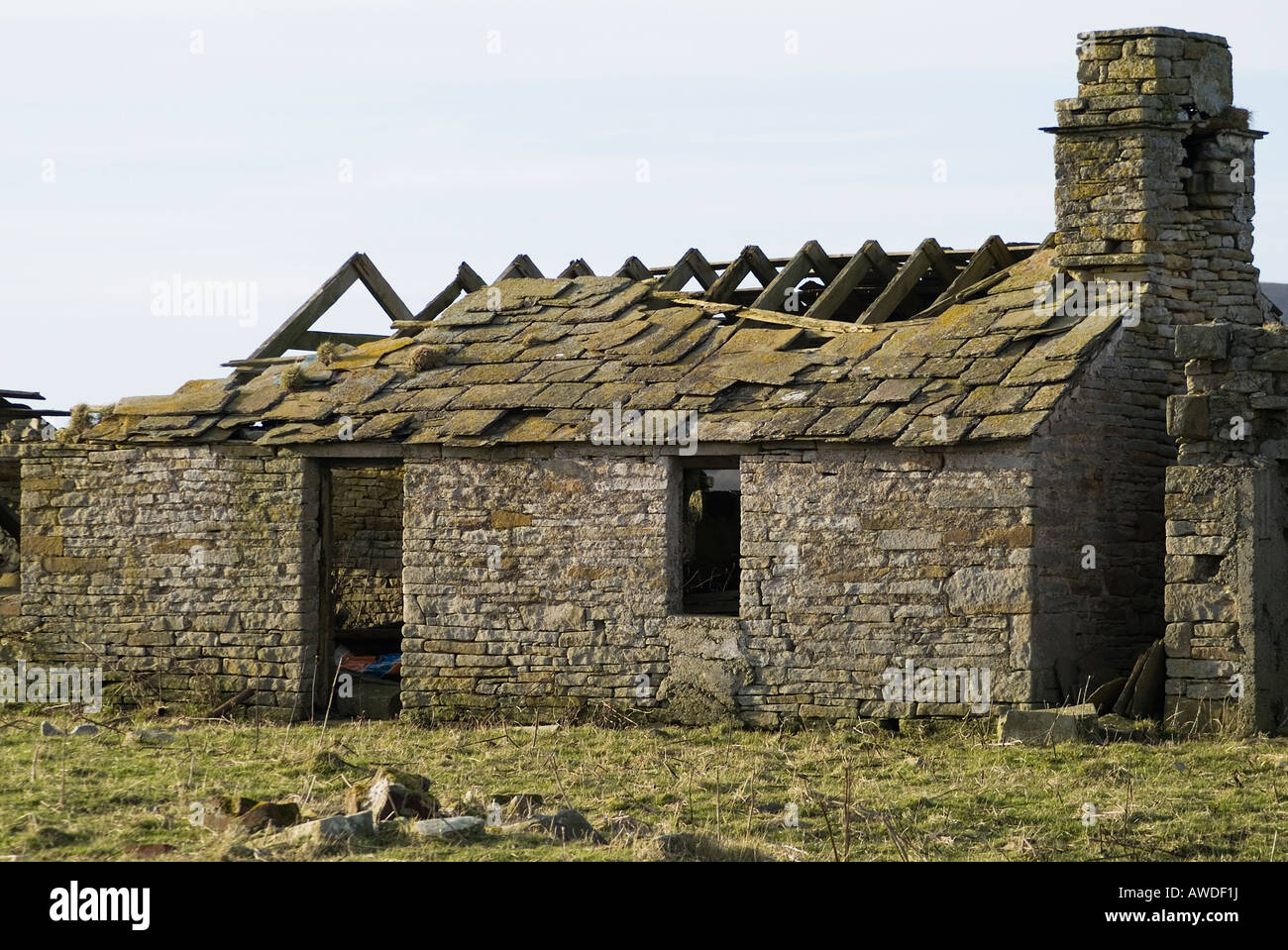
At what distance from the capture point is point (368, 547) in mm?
16250

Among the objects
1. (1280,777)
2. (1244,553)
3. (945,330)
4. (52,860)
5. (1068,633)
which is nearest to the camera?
(52,860)

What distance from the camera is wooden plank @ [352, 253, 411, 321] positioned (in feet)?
51.9

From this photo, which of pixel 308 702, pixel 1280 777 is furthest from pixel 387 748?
pixel 1280 777

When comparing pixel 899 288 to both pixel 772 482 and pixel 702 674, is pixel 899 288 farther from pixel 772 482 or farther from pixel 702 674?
pixel 702 674

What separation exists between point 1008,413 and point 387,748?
4.70m

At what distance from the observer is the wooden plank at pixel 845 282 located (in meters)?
13.8

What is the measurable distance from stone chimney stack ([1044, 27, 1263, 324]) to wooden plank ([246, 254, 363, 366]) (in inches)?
259

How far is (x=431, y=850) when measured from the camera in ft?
25.2

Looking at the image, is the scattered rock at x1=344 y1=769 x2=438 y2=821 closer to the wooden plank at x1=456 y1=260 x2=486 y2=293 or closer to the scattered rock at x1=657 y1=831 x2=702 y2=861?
the scattered rock at x1=657 y1=831 x2=702 y2=861

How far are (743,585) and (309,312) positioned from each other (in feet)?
18.1

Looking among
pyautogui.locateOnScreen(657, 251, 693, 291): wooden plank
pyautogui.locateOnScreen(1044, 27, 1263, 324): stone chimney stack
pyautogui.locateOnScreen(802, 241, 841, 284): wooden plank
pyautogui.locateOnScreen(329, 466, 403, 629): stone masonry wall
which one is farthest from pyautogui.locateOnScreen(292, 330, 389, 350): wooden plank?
pyautogui.locateOnScreen(1044, 27, 1263, 324): stone chimney stack

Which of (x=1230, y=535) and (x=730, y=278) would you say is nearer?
(x=1230, y=535)

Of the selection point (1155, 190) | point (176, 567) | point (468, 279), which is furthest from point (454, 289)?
point (1155, 190)

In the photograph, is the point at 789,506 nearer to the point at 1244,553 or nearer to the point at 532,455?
the point at 532,455
